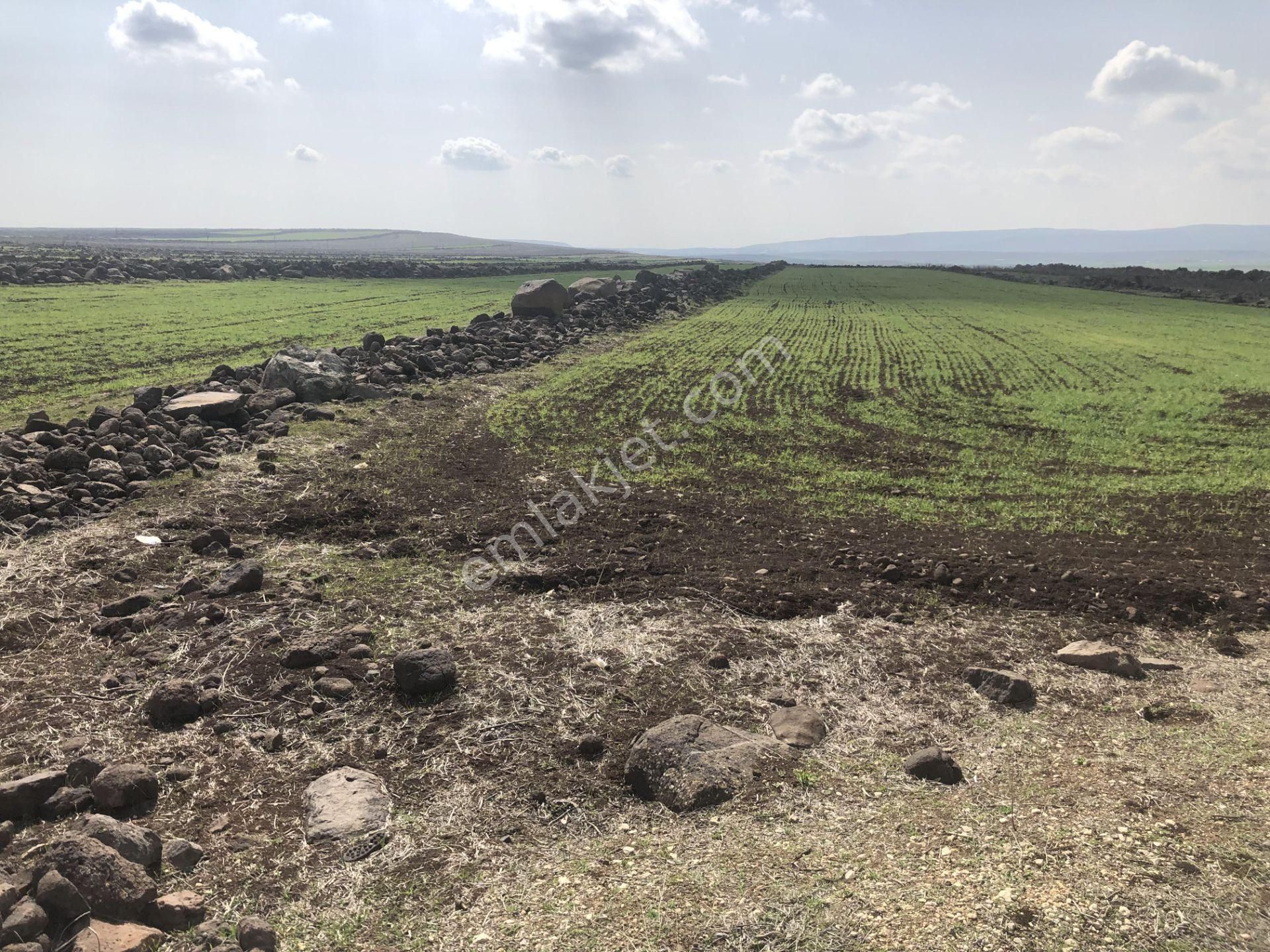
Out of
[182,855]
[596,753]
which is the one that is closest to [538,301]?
[596,753]

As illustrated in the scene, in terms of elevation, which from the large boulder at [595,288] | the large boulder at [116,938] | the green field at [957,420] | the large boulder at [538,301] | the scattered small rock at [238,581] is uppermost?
the large boulder at [595,288]

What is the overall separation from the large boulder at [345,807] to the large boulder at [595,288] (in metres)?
38.5

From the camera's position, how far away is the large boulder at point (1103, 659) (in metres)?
7.58

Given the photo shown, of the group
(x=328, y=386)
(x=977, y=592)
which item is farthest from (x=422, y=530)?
(x=328, y=386)

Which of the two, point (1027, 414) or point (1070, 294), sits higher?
point (1070, 294)

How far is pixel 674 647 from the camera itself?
786cm

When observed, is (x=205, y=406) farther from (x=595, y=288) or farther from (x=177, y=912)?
(x=595, y=288)

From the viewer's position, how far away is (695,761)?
5918 millimetres

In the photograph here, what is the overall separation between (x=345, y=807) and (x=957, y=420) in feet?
57.5

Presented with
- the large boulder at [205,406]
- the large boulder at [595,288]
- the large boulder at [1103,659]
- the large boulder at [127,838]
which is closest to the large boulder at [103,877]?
the large boulder at [127,838]

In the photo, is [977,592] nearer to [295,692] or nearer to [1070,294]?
[295,692]

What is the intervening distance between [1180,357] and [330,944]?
3568cm

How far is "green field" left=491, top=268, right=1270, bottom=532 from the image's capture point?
42.4ft

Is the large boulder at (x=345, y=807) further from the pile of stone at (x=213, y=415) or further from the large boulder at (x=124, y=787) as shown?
the pile of stone at (x=213, y=415)
